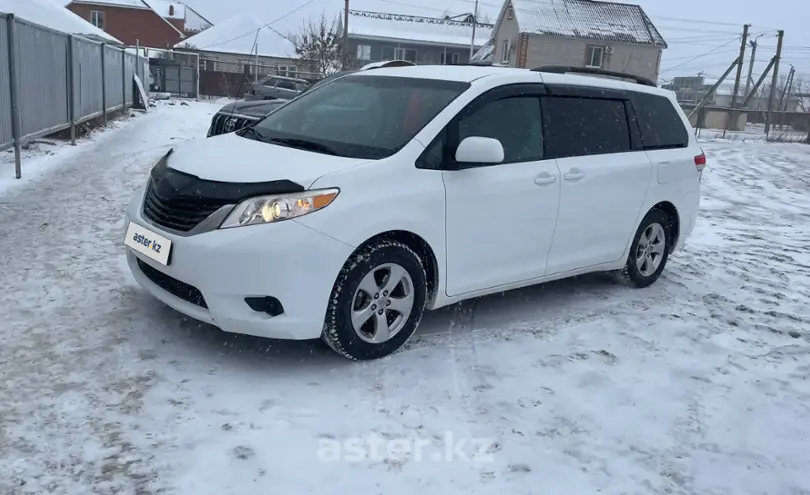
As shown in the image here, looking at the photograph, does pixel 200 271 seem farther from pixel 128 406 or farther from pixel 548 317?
pixel 548 317

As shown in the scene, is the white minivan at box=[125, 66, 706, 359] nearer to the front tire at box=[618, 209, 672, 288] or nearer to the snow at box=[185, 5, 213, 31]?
the front tire at box=[618, 209, 672, 288]

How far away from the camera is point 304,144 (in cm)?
444

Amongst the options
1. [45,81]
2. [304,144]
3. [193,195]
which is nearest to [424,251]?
[304,144]

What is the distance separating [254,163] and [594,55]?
44908 millimetres

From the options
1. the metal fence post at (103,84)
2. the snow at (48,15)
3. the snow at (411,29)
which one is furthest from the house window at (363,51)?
the metal fence post at (103,84)

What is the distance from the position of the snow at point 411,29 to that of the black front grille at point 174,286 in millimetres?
52616

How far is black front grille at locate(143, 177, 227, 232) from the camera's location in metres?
3.77

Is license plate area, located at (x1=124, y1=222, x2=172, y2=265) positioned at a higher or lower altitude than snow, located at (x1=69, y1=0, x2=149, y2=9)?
lower

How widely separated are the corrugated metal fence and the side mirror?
6.53 metres

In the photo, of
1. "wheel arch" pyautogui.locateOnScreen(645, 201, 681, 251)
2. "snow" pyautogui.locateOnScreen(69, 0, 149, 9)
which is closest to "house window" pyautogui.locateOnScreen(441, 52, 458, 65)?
"snow" pyautogui.locateOnScreen(69, 0, 149, 9)

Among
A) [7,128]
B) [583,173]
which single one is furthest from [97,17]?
[583,173]

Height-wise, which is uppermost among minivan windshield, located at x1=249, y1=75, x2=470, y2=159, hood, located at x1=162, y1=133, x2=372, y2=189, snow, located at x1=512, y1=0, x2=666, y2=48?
snow, located at x1=512, y1=0, x2=666, y2=48

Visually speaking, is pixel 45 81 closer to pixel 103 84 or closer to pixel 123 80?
pixel 103 84

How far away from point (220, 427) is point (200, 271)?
0.84m
